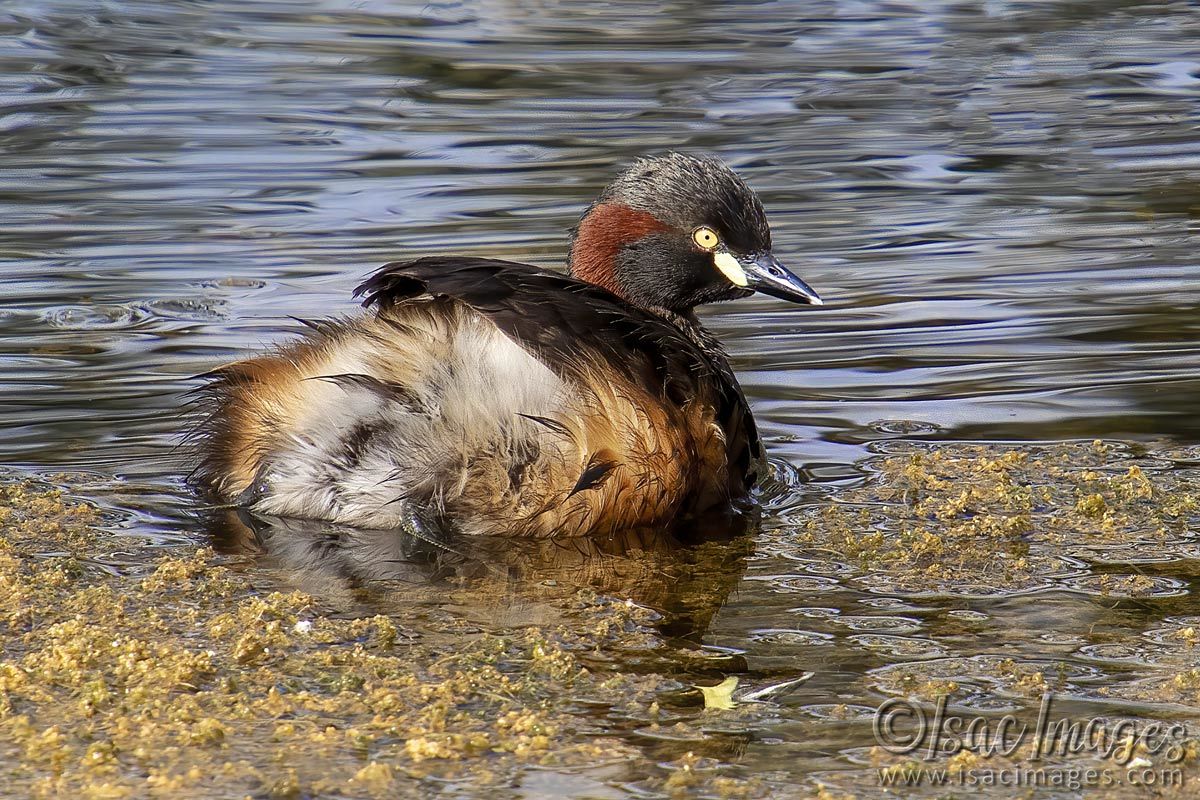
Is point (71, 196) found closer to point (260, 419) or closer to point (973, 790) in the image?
point (260, 419)

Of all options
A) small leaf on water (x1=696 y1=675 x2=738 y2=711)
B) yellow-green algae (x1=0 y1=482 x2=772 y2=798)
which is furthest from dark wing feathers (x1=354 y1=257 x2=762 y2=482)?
small leaf on water (x1=696 y1=675 x2=738 y2=711)

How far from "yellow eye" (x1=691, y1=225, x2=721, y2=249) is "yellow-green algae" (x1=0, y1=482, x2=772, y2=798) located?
5.08 ft

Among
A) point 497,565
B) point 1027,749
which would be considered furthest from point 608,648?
point 1027,749

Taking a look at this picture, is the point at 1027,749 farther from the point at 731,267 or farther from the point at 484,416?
the point at 731,267

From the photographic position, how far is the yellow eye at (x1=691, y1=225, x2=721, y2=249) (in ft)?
16.8

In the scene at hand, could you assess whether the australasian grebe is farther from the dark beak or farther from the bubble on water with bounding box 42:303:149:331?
the bubble on water with bounding box 42:303:149:331

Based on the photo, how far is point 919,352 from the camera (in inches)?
245

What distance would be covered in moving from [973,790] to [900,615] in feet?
2.89

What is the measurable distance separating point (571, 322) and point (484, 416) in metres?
0.33

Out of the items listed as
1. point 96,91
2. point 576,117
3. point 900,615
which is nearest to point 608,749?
point 900,615

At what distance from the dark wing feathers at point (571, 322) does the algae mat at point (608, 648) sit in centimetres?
41

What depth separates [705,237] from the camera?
512 centimetres

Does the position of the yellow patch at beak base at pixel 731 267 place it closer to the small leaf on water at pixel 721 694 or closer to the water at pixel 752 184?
the water at pixel 752 184

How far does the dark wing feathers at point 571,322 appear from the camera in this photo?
430 cm
